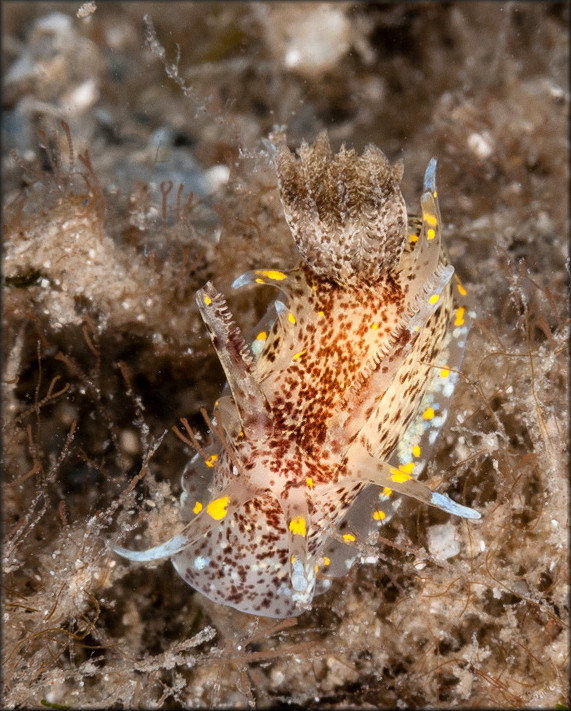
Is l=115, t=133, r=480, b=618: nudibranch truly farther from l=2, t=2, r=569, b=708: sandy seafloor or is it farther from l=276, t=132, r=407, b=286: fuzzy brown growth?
l=2, t=2, r=569, b=708: sandy seafloor

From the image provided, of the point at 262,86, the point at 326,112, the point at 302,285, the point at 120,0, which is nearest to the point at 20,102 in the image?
the point at 120,0

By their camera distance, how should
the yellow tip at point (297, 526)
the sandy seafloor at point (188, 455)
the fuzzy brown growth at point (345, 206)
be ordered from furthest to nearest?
the sandy seafloor at point (188, 455), the fuzzy brown growth at point (345, 206), the yellow tip at point (297, 526)

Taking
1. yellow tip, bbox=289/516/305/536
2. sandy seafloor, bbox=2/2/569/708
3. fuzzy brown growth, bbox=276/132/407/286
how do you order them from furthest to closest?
1. sandy seafloor, bbox=2/2/569/708
2. fuzzy brown growth, bbox=276/132/407/286
3. yellow tip, bbox=289/516/305/536

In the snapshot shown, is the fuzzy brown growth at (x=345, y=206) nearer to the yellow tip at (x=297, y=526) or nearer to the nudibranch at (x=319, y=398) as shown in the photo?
the nudibranch at (x=319, y=398)

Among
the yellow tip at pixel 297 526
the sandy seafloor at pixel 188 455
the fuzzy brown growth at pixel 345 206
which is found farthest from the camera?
the sandy seafloor at pixel 188 455

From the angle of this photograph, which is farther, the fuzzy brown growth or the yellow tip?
the fuzzy brown growth

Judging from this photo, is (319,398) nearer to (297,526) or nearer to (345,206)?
(297,526)

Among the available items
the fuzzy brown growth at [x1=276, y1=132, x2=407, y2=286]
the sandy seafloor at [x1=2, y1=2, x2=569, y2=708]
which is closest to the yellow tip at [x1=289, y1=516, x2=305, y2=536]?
the sandy seafloor at [x1=2, y1=2, x2=569, y2=708]

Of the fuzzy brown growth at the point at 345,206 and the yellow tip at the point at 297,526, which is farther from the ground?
the fuzzy brown growth at the point at 345,206

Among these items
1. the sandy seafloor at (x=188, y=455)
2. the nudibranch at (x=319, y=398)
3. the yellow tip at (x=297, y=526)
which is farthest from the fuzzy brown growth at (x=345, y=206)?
the yellow tip at (x=297, y=526)
